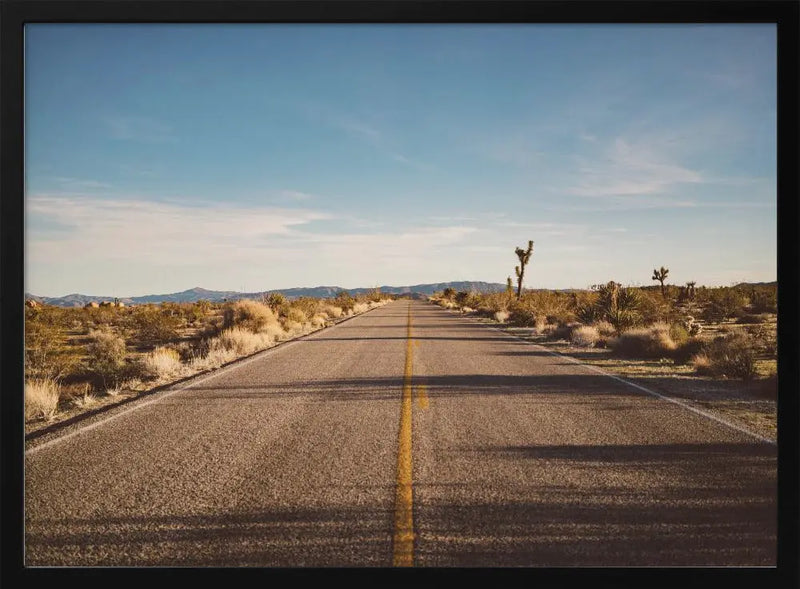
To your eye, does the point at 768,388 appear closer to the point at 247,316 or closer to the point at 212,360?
the point at 212,360

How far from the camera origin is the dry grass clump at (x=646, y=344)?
1514cm

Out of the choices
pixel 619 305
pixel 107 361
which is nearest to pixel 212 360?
pixel 107 361

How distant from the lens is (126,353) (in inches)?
796

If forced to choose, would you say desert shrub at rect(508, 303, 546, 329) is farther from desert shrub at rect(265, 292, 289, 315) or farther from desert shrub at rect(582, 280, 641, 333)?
desert shrub at rect(265, 292, 289, 315)

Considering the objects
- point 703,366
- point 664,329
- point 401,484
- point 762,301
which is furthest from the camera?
point 762,301

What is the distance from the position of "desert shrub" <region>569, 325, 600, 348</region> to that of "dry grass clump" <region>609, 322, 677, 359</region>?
5.14 ft

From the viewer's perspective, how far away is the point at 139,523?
14.1 ft

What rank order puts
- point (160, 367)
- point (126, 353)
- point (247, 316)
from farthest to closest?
1. point (247, 316)
2. point (126, 353)
3. point (160, 367)

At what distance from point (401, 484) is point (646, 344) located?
499 inches

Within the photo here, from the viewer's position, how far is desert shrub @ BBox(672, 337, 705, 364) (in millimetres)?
14501

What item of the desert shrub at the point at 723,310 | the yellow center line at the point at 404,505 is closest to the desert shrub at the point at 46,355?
the yellow center line at the point at 404,505

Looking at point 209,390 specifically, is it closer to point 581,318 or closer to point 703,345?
point 703,345

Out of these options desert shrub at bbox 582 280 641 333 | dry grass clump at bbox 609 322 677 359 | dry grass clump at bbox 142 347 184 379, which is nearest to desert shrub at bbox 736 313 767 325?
desert shrub at bbox 582 280 641 333
